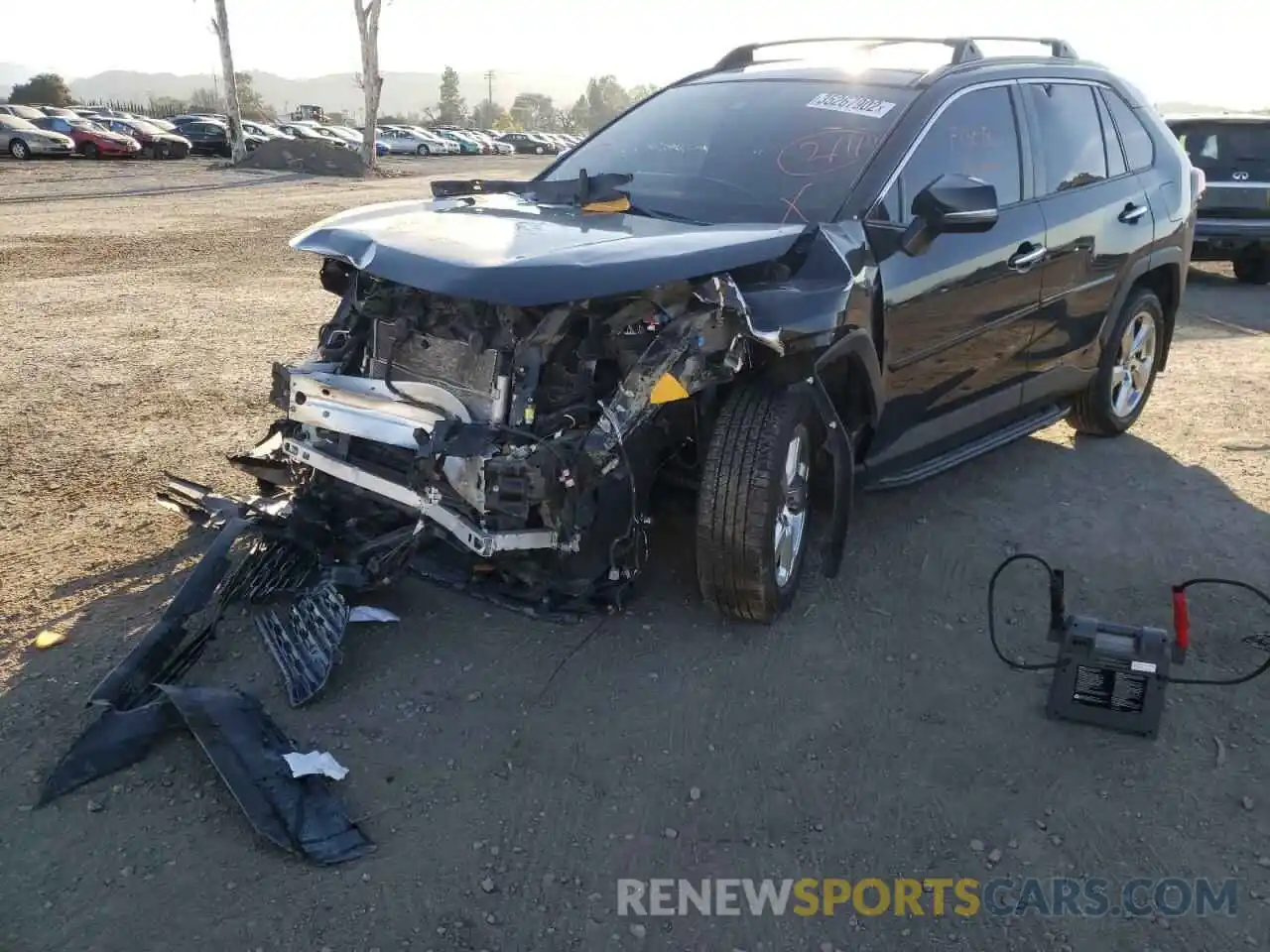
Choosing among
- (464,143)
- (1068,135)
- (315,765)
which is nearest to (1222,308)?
(1068,135)

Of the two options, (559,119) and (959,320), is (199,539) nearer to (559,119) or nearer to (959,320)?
(959,320)

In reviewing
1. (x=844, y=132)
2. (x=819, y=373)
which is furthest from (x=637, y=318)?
(x=844, y=132)

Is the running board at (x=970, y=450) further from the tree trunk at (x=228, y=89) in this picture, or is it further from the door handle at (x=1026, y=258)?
the tree trunk at (x=228, y=89)

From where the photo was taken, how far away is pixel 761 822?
115 inches

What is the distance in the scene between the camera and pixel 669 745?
3.25 metres

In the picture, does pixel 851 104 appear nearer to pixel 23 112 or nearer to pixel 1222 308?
pixel 1222 308

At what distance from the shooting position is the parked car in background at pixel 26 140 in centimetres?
3131

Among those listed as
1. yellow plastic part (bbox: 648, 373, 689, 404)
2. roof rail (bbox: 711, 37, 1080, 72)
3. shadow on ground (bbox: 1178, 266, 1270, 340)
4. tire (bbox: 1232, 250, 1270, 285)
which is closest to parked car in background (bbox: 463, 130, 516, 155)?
shadow on ground (bbox: 1178, 266, 1270, 340)

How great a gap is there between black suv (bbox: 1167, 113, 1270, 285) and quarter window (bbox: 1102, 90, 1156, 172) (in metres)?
5.93

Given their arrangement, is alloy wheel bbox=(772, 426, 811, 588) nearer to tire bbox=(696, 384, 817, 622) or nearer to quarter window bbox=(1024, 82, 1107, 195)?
tire bbox=(696, 384, 817, 622)

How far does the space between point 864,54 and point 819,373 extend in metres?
1.97

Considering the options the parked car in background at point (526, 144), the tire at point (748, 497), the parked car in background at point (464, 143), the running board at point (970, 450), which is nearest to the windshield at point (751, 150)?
the tire at point (748, 497)

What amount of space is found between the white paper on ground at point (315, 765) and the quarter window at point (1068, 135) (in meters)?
3.80

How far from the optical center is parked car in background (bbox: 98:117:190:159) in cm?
3619
